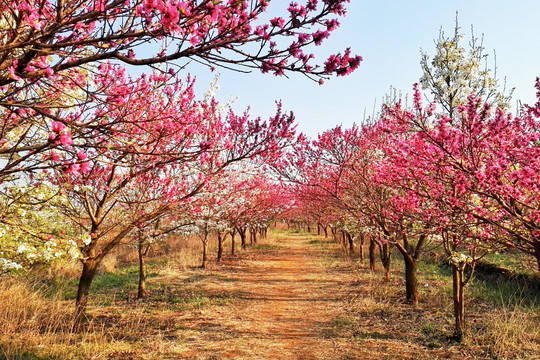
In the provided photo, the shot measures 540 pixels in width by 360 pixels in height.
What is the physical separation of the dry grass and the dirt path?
0.08 ft

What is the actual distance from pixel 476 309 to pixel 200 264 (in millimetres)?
11968

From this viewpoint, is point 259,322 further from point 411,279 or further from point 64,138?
point 64,138

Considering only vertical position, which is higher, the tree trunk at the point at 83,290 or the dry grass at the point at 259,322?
the tree trunk at the point at 83,290

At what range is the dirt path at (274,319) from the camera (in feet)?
21.3

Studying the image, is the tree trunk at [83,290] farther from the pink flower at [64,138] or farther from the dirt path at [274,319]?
the pink flower at [64,138]

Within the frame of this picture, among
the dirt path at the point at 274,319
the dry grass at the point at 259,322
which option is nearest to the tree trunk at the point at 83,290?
the dry grass at the point at 259,322

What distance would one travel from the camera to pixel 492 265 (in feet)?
42.7

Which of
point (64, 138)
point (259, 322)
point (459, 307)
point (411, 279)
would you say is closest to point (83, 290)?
point (259, 322)

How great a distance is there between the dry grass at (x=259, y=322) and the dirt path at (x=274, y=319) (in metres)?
0.02

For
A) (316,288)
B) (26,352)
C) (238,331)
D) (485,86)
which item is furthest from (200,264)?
(485,86)

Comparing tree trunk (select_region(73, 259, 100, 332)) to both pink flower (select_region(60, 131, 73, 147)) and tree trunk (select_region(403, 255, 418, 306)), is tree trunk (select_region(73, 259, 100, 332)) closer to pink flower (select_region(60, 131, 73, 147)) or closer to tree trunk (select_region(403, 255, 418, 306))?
pink flower (select_region(60, 131, 73, 147))

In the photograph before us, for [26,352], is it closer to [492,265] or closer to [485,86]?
[485,86]

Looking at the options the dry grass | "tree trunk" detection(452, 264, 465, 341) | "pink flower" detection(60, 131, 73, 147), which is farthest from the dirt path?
"pink flower" detection(60, 131, 73, 147)

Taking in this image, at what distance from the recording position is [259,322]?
830 centimetres
